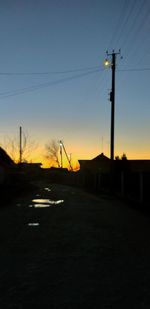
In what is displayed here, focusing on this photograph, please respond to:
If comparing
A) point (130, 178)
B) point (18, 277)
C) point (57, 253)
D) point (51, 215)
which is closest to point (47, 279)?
point (18, 277)

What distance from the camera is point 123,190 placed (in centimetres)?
2978

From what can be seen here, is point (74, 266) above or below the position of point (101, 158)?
below

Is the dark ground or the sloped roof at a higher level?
the sloped roof

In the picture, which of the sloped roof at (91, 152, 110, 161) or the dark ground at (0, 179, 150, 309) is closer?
the dark ground at (0, 179, 150, 309)

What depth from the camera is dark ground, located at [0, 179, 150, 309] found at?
602 centimetres

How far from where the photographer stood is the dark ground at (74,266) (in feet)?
19.8

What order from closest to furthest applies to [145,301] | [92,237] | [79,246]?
[145,301], [79,246], [92,237]

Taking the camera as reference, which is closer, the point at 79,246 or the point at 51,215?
the point at 79,246

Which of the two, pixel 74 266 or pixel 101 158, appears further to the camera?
pixel 101 158

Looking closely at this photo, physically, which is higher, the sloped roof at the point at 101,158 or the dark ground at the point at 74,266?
the sloped roof at the point at 101,158

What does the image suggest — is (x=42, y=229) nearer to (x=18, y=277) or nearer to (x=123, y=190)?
(x=18, y=277)

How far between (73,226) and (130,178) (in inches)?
519

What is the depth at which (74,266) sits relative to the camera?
8102 millimetres

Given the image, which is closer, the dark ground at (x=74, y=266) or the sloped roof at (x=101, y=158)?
the dark ground at (x=74, y=266)
